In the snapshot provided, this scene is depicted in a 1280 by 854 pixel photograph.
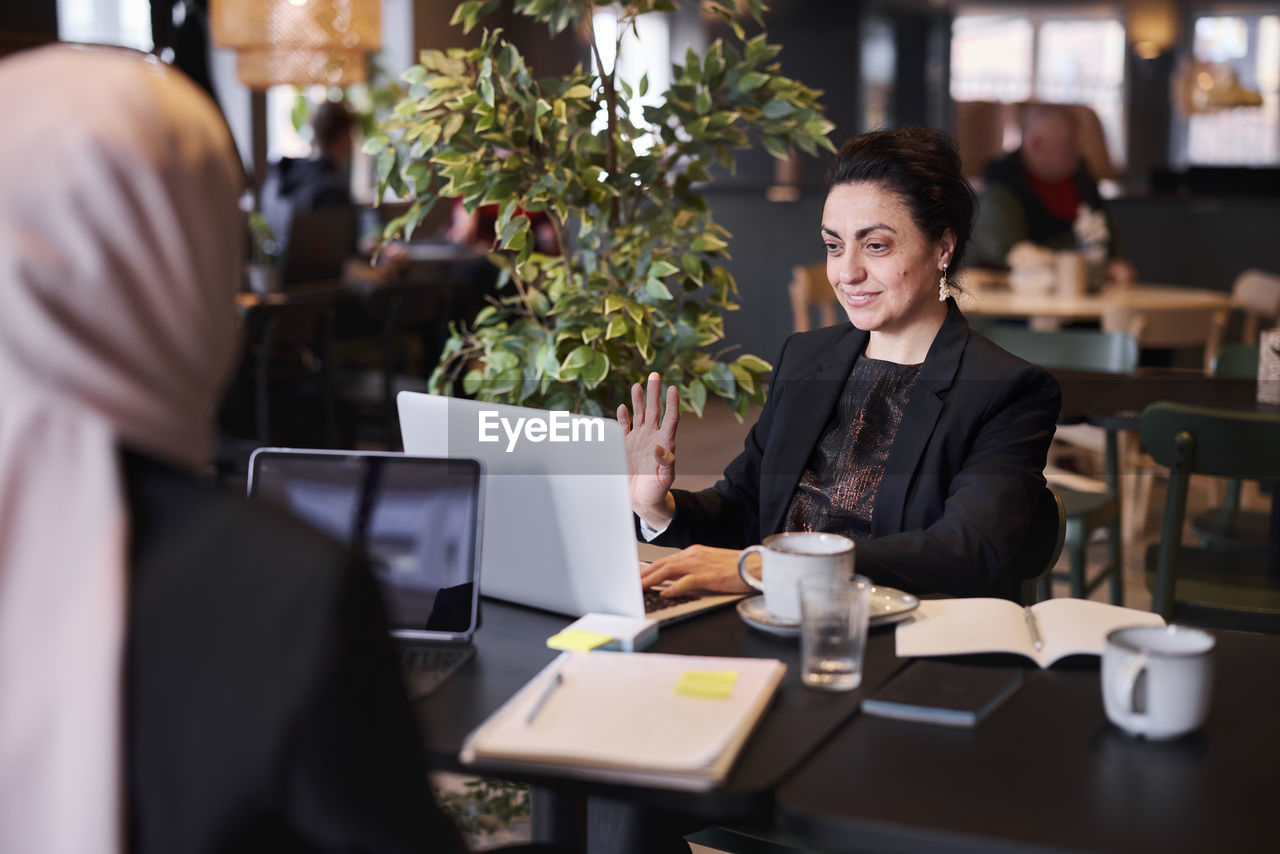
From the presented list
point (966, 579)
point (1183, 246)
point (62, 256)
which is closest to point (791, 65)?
point (1183, 246)

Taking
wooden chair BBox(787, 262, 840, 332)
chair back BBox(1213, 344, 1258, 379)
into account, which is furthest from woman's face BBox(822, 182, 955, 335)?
wooden chair BBox(787, 262, 840, 332)

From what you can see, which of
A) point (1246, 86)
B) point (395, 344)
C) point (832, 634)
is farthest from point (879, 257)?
point (1246, 86)

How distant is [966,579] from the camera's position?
1.77 meters

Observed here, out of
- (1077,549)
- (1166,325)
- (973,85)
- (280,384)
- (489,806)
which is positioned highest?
(973,85)

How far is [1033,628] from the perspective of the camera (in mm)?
1473

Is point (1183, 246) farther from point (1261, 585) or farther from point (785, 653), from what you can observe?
point (785, 653)

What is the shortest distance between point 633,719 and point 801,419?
3.34 feet

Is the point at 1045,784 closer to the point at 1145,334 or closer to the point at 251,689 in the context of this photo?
the point at 251,689

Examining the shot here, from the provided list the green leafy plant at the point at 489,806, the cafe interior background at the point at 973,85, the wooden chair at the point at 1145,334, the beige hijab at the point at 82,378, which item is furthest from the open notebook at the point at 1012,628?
the wooden chair at the point at 1145,334

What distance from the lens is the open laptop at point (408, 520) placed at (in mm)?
1439

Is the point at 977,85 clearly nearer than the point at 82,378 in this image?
No

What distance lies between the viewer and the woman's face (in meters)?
2.03

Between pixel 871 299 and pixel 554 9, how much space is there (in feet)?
2.87

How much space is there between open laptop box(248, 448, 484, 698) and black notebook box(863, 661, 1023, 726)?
0.47 meters
